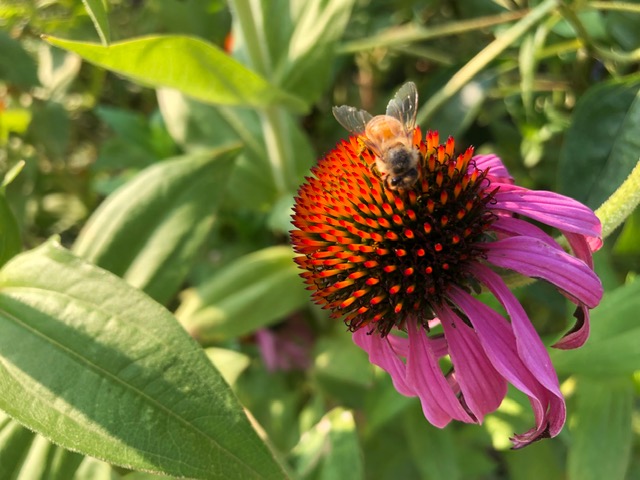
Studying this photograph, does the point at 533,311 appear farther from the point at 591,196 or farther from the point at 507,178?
the point at 507,178

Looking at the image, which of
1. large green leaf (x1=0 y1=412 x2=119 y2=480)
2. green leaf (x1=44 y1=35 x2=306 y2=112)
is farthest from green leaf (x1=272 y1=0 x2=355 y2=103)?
large green leaf (x1=0 y1=412 x2=119 y2=480)

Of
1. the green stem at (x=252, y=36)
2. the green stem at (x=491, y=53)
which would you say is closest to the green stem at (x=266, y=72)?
the green stem at (x=252, y=36)

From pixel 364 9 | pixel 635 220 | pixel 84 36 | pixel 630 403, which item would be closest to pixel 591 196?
pixel 635 220

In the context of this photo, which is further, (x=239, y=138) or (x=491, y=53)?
(x=239, y=138)

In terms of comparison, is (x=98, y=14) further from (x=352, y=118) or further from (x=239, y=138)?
(x=239, y=138)

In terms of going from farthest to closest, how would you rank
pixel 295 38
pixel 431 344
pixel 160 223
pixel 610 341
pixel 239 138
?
pixel 239 138 → pixel 295 38 → pixel 160 223 → pixel 610 341 → pixel 431 344

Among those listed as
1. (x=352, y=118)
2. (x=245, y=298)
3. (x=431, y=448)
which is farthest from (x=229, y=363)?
(x=352, y=118)

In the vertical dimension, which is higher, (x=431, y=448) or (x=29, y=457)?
(x=29, y=457)
